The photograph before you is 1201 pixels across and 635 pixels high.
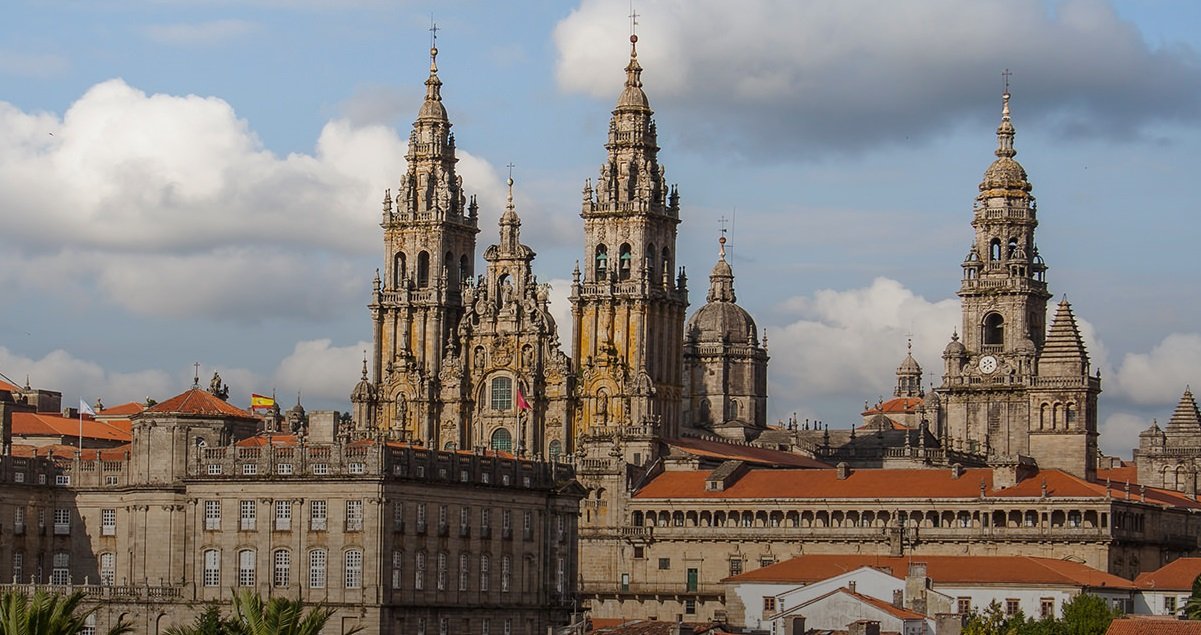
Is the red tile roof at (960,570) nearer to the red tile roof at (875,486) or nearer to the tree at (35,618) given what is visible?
the red tile roof at (875,486)

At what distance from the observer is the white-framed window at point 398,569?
121375 mm

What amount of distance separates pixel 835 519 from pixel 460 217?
46.0m

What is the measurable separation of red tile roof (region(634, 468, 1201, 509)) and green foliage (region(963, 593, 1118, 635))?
26.7 meters

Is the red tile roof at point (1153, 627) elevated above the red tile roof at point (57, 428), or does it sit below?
below

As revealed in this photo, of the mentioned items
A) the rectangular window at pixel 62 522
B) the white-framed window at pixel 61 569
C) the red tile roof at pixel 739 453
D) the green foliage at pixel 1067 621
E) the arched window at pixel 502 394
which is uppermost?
the arched window at pixel 502 394

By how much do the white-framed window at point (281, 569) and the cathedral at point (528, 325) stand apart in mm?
55046

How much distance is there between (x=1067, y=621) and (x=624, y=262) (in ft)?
217

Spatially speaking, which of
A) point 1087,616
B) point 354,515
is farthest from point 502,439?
point 1087,616

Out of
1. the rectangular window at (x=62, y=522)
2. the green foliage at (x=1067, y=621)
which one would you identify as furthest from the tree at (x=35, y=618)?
the rectangular window at (x=62, y=522)

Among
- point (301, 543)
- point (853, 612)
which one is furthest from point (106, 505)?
point (853, 612)

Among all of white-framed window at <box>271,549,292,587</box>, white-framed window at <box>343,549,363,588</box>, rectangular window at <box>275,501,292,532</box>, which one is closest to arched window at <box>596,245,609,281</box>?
rectangular window at <box>275,501,292,532</box>

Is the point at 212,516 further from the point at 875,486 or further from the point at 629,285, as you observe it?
the point at 629,285

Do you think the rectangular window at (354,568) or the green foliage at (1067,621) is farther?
the rectangular window at (354,568)

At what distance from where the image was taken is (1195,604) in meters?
124
